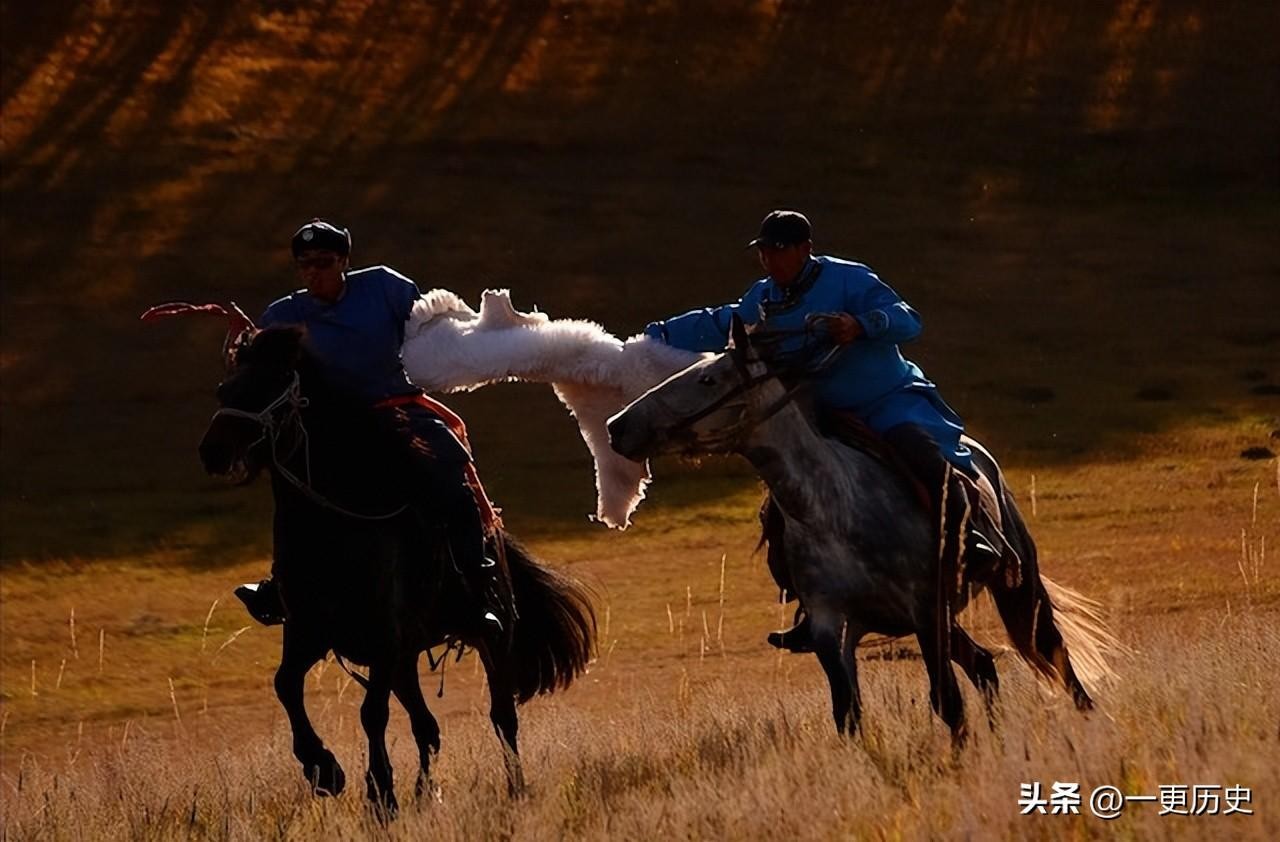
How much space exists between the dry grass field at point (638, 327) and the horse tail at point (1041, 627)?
0.27 metres

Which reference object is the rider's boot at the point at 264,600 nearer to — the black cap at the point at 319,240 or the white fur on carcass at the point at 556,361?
the white fur on carcass at the point at 556,361

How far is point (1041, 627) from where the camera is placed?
35.7 ft

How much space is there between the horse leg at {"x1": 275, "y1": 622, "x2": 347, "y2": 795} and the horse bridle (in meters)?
0.60

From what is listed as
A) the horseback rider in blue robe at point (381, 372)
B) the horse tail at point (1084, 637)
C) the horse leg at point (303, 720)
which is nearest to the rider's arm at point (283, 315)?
the horseback rider in blue robe at point (381, 372)

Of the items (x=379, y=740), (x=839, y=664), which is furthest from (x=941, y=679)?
(x=379, y=740)

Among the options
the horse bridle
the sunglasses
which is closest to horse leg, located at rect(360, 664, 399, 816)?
the horse bridle

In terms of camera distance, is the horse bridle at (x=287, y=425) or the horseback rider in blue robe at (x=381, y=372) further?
the horseback rider in blue robe at (x=381, y=372)

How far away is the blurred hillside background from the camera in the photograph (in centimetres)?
3002

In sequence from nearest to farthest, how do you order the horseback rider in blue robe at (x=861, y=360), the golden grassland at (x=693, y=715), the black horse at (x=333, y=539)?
the golden grassland at (x=693, y=715), the horseback rider in blue robe at (x=861, y=360), the black horse at (x=333, y=539)

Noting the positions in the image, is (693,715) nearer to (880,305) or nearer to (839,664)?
(839,664)

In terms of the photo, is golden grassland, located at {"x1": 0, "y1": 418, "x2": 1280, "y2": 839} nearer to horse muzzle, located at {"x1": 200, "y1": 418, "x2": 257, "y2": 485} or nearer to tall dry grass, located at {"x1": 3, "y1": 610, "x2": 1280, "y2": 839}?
tall dry grass, located at {"x1": 3, "y1": 610, "x2": 1280, "y2": 839}

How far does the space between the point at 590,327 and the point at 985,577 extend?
223 cm

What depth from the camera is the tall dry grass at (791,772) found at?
770 centimetres

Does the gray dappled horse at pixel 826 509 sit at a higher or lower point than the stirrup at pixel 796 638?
higher
